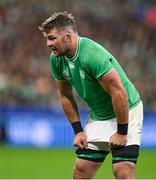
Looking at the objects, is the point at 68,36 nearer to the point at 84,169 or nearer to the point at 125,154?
the point at 125,154

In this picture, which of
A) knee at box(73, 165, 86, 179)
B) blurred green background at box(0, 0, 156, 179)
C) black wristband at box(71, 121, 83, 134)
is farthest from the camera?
blurred green background at box(0, 0, 156, 179)

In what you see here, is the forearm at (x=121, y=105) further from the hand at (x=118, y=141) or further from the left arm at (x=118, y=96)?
the hand at (x=118, y=141)

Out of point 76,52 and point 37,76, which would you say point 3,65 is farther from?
point 76,52

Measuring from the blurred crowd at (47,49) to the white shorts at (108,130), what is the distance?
1002 centimetres

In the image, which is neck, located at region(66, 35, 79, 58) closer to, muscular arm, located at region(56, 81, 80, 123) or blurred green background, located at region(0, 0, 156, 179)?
muscular arm, located at region(56, 81, 80, 123)

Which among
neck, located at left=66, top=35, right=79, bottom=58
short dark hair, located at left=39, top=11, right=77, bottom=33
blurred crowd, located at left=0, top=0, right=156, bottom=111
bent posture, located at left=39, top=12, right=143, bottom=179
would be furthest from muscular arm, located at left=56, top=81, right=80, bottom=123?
blurred crowd, located at left=0, top=0, right=156, bottom=111

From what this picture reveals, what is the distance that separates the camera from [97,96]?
7480 millimetres

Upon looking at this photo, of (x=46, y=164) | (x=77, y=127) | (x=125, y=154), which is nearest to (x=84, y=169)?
(x=77, y=127)

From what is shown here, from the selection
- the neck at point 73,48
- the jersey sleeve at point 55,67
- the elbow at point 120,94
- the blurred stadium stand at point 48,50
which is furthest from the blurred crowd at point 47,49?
the elbow at point 120,94

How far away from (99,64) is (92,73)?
0.66 ft

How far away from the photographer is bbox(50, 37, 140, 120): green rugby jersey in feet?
23.3

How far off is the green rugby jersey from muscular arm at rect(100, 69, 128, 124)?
0.06 m

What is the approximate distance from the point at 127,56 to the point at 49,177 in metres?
9.23

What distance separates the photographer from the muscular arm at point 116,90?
7.02 meters
